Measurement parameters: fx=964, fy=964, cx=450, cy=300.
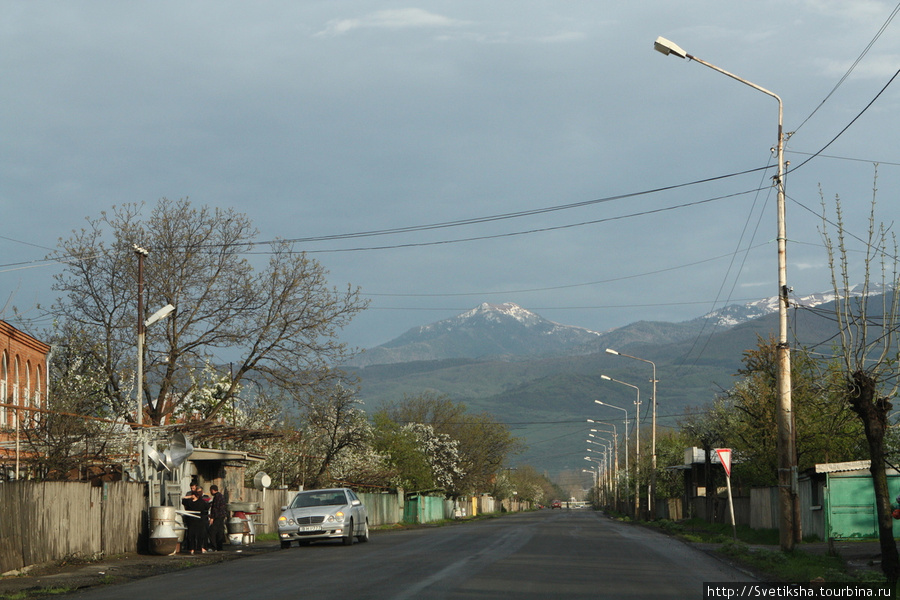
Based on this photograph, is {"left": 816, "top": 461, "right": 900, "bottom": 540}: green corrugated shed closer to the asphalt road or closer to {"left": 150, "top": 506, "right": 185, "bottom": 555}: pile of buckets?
the asphalt road

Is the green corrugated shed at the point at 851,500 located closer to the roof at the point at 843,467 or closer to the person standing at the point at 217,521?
the roof at the point at 843,467

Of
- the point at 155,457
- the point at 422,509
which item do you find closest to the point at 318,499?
the point at 155,457

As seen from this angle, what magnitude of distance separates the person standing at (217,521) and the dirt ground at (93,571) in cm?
76

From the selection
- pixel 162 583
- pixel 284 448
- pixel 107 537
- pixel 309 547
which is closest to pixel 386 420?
pixel 284 448

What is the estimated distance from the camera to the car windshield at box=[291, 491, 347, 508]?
1144 inches

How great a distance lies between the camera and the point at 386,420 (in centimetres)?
7175

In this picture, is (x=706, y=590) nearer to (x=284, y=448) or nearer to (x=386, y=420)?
(x=284, y=448)

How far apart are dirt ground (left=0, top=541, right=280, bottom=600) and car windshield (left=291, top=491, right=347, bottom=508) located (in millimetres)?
3254

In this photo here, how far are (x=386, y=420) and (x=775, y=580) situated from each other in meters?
57.2

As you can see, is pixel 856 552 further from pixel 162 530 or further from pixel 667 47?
pixel 162 530

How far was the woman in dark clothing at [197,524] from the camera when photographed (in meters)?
25.7

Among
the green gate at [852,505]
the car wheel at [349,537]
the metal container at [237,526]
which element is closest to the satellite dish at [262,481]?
the metal container at [237,526]

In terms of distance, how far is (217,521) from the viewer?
26938mm

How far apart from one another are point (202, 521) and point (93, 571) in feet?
22.0
